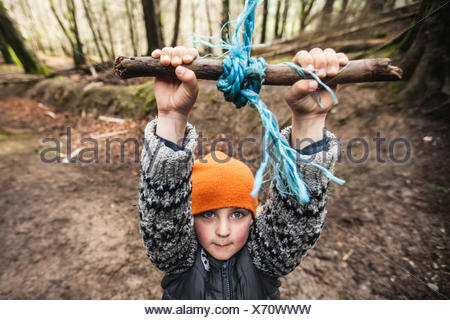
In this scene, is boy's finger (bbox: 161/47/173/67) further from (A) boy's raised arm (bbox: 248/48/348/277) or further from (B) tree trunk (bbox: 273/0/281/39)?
(B) tree trunk (bbox: 273/0/281/39)

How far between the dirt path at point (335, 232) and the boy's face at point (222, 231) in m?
1.64

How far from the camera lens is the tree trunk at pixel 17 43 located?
31.8ft

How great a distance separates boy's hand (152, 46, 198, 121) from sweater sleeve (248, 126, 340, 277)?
546 mm

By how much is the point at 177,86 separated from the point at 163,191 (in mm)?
522

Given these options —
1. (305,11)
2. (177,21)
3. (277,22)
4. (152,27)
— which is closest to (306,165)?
(152,27)

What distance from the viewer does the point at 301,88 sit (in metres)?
0.96

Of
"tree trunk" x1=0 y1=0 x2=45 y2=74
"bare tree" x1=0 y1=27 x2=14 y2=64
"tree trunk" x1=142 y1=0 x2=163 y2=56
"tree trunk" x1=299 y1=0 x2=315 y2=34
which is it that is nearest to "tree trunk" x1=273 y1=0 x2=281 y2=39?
"tree trunk" x1=299 y1=0 x2=315 y2=34

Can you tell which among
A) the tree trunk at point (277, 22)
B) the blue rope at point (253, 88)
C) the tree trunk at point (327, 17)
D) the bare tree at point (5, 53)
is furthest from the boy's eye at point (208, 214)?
the bare tree at point (5, 53)

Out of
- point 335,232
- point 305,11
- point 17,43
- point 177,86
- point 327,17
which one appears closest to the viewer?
point 177,86

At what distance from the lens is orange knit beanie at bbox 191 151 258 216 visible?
1.41 m

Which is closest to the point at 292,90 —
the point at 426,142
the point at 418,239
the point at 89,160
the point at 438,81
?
the point at 418,239

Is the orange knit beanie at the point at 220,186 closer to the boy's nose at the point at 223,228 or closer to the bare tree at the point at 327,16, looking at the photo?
the boy's nose at the point at 223,228

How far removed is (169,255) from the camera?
4.19ft

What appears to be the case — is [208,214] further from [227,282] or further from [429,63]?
[429,63]
